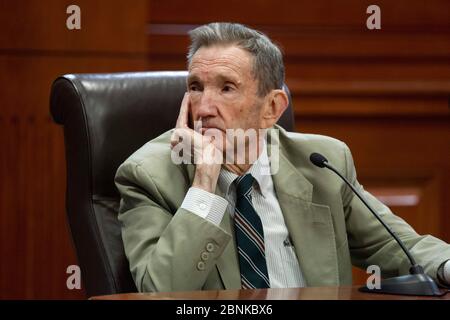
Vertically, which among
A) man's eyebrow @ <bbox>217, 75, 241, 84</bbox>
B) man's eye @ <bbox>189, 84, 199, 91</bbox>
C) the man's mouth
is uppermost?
man's eyebrow @ <bbox>217, 75, 241, 84</bbox>

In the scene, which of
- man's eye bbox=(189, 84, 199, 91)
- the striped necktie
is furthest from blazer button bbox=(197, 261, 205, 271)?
man's eye bbox=(189, 84, 199, 91)

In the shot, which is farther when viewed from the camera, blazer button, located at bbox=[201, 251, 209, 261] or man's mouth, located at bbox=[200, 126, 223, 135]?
man's mouth, located at bbox=[200, 126, 223, 135]

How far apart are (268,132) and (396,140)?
121 cm

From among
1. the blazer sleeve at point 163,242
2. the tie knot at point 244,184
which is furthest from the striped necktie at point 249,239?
the blazer sleeve at point 163,242

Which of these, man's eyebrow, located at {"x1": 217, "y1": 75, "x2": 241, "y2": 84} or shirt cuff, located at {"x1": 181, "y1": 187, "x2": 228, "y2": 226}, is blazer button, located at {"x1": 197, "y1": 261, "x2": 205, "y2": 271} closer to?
shirt cuff, located at {"x1": 181, "y1": 187, "x2": 228, "y2": 226}

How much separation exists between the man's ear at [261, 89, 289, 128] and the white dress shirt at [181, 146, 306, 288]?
0.26ft

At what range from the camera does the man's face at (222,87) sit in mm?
2070

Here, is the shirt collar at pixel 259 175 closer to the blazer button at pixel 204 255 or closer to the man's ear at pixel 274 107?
the man's ear at pixel 274 107

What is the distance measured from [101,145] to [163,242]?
1.08 feet

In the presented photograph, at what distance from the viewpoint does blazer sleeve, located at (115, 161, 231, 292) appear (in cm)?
189

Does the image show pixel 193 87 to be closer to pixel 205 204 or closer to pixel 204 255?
pixel 205 204
